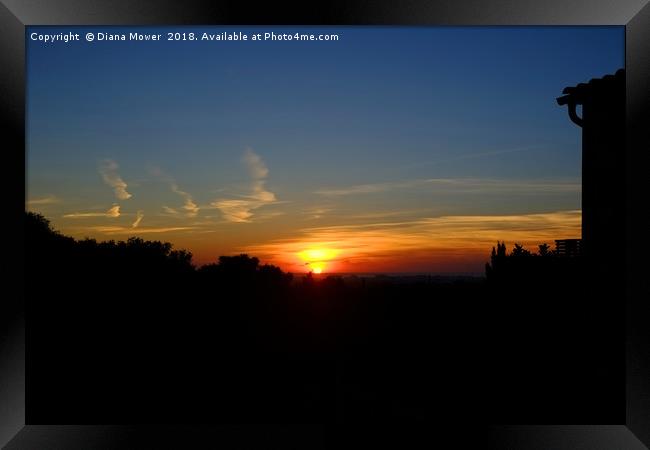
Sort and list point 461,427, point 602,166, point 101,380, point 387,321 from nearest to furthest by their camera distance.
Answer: point 461,427, point 101,380, point 602,166, point 387,321

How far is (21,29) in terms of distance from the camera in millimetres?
2447

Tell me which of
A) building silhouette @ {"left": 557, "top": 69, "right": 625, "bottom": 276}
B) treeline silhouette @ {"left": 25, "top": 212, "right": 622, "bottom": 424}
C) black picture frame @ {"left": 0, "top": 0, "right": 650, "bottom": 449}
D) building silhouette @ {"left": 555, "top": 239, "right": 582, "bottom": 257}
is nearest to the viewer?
black picture frame @ {"left": 0, "top": 0, "right": 650, "bottom": 449}

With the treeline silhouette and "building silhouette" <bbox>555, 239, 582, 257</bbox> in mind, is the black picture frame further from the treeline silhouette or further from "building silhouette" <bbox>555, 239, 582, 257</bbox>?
"building silhouette" <bbox>555, 239, 582, 257</bbox>

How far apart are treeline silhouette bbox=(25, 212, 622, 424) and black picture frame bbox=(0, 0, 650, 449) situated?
375 millimetres

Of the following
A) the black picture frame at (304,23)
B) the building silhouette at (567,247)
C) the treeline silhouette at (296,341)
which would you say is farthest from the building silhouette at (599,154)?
the black picture frame at (304,23)

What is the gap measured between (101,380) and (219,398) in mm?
959

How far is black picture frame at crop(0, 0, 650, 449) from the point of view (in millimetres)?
2350

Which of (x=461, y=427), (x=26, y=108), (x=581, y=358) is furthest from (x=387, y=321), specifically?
(x=26, y=108)

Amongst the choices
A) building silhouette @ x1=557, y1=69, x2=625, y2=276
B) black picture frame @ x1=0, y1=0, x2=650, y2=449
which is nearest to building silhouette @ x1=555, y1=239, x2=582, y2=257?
building silhouette @ x1=557, y1=69, x2=625, y2=276

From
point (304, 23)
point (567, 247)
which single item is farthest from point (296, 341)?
point (304, 23)

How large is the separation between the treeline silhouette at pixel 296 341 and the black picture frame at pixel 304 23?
1.23 ft

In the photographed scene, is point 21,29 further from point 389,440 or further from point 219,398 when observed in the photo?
point 219,398

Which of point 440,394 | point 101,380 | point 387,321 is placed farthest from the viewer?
point 387,321

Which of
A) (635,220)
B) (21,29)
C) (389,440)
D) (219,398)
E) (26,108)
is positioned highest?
(21,29)
